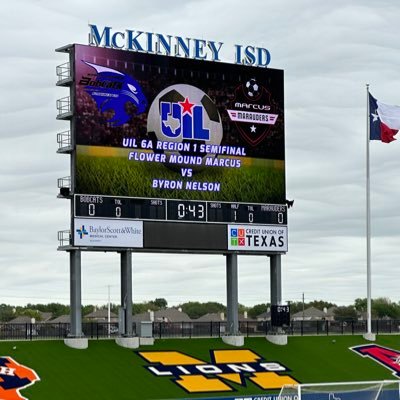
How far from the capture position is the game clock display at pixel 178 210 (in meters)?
56.2

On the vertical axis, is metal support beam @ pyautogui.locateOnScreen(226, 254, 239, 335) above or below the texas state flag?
below

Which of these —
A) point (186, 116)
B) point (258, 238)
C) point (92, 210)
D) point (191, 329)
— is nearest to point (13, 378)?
point (92, 210)

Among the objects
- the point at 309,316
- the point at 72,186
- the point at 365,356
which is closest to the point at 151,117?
the point at 72,186

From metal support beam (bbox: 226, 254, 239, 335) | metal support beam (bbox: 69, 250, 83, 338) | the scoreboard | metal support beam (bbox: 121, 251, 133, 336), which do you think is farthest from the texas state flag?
metal support beam (bbox: 69, 250, 83, 338)

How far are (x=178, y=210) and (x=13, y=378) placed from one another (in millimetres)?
13152

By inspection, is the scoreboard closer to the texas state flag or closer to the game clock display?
the game clock display

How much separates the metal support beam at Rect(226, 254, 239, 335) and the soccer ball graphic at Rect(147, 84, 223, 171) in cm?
621

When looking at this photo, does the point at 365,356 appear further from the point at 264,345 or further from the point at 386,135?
the point at 386,135

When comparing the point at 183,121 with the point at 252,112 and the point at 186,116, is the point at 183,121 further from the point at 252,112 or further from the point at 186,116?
the point at 252,112

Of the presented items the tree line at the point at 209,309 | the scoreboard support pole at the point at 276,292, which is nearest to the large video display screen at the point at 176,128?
the scoreboard support pole at the point at 276,292

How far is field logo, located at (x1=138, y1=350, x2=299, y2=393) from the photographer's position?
54625mm

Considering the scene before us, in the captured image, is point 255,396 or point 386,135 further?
point 386,135

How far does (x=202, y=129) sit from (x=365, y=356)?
56.9 ft

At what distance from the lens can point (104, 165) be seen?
5641cm
